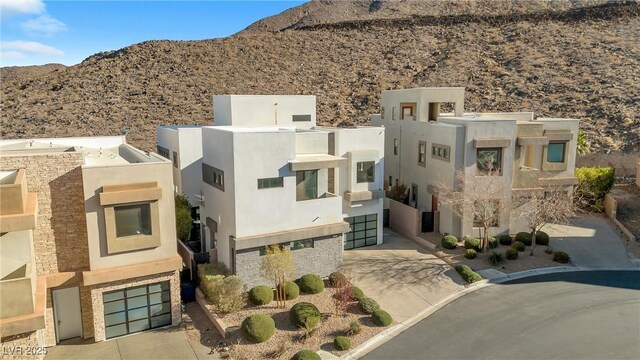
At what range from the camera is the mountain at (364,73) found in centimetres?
5625

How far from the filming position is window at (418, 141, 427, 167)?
102 feet

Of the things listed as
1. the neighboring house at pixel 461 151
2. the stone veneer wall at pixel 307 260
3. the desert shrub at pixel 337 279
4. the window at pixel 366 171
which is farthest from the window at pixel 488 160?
the desert shrub at pixel 337 279

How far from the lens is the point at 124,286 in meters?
18.2

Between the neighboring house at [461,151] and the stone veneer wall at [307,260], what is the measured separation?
892 cm

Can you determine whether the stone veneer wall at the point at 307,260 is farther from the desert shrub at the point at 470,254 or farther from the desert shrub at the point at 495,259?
the desert shrub at the point at 495,259

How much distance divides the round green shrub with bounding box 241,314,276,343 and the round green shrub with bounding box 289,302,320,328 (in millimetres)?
1079

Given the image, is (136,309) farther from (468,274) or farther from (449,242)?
(449,242)

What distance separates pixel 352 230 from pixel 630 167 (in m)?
30.0

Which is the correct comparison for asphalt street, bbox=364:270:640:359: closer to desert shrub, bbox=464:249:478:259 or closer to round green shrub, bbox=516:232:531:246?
desert shrub, bbox=464:249:478:259

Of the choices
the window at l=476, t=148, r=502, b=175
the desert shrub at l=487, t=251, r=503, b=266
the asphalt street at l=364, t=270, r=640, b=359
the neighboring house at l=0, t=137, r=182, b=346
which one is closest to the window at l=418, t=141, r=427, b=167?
the window at l=476, t=148, r=502, b=175

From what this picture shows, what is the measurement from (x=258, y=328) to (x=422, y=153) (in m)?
18.5

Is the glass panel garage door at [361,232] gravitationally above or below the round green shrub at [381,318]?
above

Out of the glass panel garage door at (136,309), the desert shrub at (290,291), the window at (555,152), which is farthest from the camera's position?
the window at (555,152)

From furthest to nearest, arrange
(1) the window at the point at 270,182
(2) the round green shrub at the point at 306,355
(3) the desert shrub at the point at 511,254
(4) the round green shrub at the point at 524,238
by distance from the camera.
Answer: (4) the round green shrub at the point at 524,238
(3) the desert shrub at the point at 511,254
(1) the window at the point at 270,182
(2) the round green shrub at the point at 306,355
